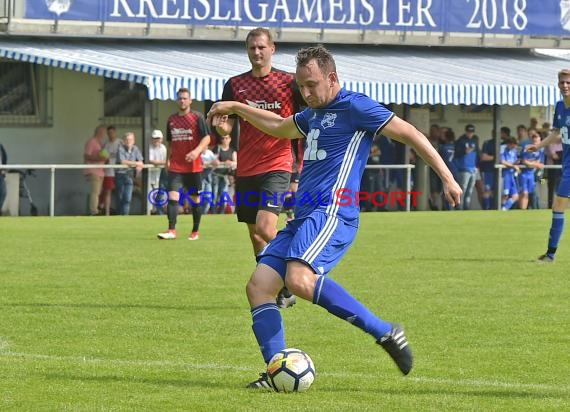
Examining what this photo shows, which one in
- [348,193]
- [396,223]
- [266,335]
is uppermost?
[348,193]

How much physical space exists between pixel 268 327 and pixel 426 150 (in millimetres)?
1286

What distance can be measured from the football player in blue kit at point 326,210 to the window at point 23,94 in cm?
2309

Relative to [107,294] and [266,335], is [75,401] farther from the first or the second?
[107,294]

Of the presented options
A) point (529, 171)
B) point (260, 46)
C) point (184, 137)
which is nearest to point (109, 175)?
point (184, 137)

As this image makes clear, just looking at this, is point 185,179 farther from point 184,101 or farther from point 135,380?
point 135,380

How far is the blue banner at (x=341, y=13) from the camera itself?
30.7 m

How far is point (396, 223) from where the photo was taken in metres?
26.0

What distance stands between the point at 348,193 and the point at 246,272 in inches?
303

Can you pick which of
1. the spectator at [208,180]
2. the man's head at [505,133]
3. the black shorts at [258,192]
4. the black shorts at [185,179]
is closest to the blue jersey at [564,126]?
A: the black shorts at [185,179]

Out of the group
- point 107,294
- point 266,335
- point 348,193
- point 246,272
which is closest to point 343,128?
point 348,193

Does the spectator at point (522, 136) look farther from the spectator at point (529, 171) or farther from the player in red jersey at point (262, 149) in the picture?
the player in red jersey at point (262, 149)

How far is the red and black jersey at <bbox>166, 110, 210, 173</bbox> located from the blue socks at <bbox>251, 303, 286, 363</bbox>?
510 inches

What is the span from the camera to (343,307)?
25.5 ft

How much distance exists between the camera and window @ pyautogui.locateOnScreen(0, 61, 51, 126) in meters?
30.5
